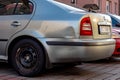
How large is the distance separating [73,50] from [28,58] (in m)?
0.95

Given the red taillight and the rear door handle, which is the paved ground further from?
the rear door handle

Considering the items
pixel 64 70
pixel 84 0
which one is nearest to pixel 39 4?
pixel 64 70

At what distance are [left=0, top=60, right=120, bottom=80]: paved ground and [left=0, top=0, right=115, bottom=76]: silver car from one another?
24 centimetres

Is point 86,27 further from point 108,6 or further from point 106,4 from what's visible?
point 108,6

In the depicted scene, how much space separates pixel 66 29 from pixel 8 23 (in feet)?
4.02

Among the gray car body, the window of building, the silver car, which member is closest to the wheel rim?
the silver car

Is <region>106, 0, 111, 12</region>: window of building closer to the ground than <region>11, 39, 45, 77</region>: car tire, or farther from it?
farther from it

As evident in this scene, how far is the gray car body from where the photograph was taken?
6137mm

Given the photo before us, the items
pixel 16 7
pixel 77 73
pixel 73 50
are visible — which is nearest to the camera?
pixel 73 50

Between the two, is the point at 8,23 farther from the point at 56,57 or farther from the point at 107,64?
the point at 107,64

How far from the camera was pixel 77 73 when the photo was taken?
6.95m

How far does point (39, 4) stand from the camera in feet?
21.6

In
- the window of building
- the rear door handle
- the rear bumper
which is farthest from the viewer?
the window of building

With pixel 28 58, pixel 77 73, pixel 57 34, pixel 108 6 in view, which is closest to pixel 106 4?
pixel 108 6
